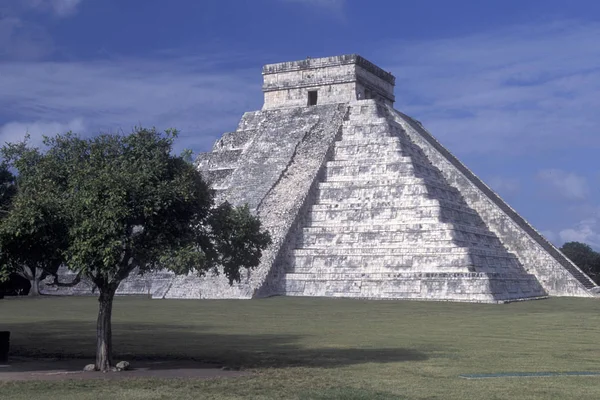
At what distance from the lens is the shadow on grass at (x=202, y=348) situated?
12461mm

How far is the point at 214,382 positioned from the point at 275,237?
18.0 meters

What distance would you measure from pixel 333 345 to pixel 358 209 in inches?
579

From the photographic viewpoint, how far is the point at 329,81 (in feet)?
114

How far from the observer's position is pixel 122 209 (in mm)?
10703

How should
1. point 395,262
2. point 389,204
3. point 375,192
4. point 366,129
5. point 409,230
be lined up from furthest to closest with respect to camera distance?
point 366,129
point 375,192
point 389,204
point 409,230
point 395,262

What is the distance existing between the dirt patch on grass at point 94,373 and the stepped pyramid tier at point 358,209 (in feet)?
40.6

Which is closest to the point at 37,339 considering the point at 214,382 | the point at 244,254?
the point at 244,254

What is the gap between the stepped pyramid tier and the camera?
26.5m

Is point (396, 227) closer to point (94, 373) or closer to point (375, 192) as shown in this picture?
point (375, 192)

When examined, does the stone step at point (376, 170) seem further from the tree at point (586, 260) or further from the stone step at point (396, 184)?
the tree at point (586, 260)

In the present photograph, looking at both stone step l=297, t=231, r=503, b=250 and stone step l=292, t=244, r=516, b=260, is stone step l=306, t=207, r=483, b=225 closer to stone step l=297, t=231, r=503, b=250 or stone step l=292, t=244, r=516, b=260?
stone step l=297, t=231, r=503, b=250

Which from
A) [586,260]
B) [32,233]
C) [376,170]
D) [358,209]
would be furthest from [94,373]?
[586,260]

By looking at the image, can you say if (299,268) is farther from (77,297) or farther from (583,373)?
(583,373)

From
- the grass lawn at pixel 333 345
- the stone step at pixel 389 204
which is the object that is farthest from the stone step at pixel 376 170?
the grass lawn at pixel 333 345
